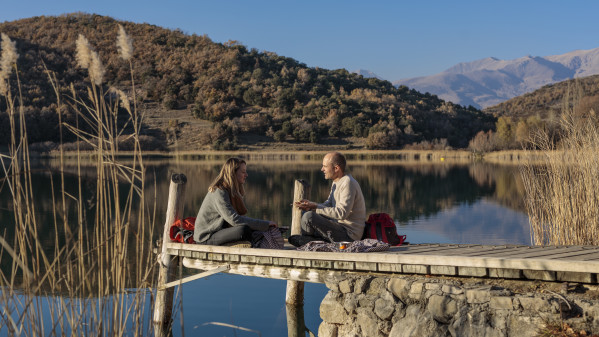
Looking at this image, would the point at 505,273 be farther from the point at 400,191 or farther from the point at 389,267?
the point at 400,191

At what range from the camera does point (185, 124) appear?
42000 millimetres

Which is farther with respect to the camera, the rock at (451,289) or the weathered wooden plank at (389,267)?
the weathered wooden plank at (389,267)

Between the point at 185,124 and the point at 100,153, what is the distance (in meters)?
39.5

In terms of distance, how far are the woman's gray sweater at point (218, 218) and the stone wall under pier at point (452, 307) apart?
3.17 ft

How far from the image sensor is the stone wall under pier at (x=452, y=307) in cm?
374

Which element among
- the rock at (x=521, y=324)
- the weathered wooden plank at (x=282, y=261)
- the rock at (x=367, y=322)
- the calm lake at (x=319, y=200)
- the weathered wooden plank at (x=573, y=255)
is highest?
the weathered wooden plank at (x=573, y=255)

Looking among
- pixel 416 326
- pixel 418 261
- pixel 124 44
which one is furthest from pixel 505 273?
pixel 124 44

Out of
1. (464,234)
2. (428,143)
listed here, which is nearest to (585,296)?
(464,234)

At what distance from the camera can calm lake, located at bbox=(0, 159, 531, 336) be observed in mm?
6613

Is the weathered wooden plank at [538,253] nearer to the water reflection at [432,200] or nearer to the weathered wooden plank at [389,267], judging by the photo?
the weathered wooden plank at [389,267]

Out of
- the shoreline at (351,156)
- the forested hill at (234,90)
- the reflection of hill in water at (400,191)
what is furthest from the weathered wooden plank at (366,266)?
the shoreline at (351,156)

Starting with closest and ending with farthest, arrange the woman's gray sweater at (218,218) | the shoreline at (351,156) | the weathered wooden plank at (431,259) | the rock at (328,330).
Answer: the weathered wooden plank at (431,259) < the rock at (328,330) < the woman's gray sweater at (218,218) < the shoreline at (351,156)

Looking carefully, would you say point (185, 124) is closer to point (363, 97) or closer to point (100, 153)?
point (363, 97)

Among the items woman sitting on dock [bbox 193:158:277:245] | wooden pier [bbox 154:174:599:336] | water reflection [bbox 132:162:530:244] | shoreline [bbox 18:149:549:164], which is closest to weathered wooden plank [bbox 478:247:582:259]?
wooden pier [bbox 154:174:599:336]
